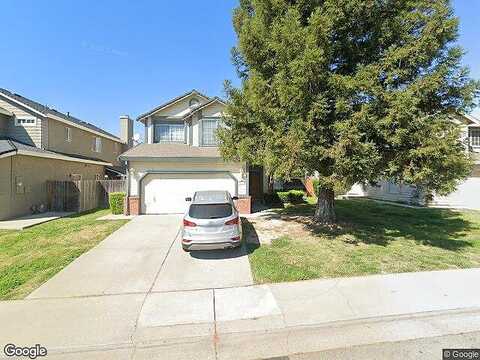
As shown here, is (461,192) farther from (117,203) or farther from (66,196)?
(66,196)

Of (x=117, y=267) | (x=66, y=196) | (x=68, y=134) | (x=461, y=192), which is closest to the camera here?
(x=117, y=267)

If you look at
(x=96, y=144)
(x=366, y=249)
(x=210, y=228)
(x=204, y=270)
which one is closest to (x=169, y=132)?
(x=210, y=228)

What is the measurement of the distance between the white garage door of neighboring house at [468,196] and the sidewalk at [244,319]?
14.4 m

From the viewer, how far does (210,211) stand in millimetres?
7512

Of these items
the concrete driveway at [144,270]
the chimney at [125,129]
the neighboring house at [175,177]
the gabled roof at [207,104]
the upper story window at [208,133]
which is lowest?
the concrete driveway at [144,270]

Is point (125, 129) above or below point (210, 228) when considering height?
above

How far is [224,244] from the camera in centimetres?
735

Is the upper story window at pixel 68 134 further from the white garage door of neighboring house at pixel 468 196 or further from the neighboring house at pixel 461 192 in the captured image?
the white garage door of neighboring house at pixel 468 196

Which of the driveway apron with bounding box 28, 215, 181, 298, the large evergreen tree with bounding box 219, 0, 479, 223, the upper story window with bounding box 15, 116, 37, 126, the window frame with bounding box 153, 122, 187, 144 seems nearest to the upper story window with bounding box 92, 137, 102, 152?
the upper story window with bounding box 15, 116, 37, 126

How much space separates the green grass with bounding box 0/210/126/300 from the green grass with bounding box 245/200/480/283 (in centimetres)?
493

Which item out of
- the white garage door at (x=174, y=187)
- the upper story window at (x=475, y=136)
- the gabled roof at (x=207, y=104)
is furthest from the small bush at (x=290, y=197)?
the upper story window at (x=475, y=136)

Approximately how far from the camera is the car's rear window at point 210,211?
743 centimetres

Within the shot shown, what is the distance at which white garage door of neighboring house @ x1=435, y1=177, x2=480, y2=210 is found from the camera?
Result: 56.4 feet

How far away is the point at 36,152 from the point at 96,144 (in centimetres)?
1018
